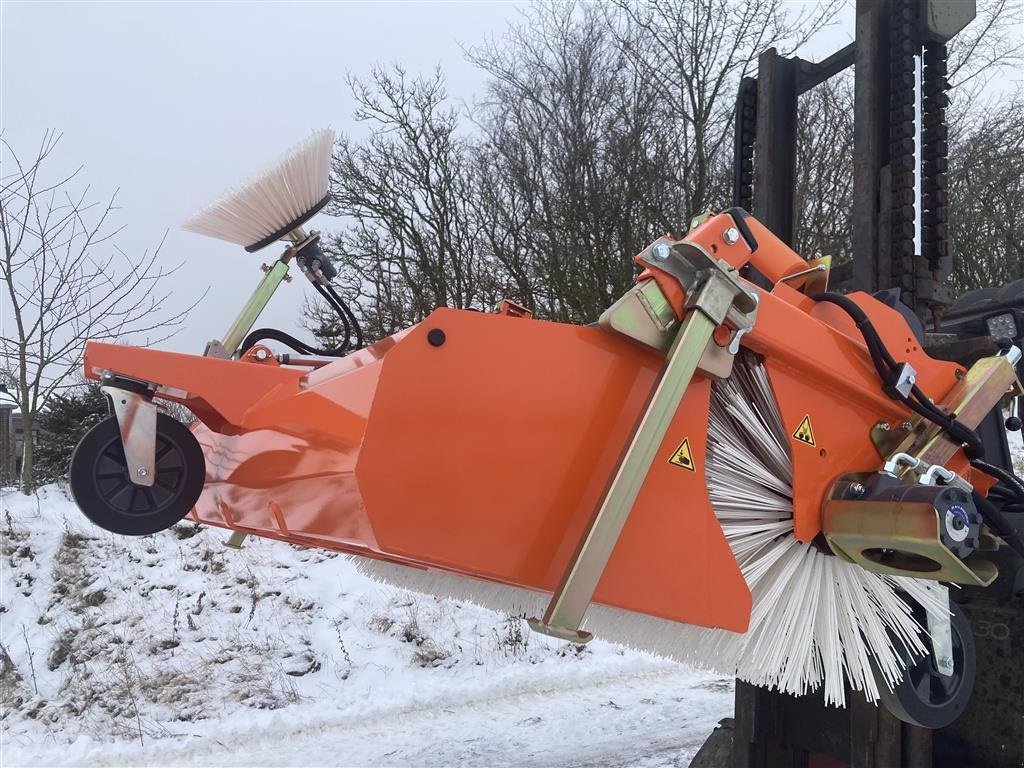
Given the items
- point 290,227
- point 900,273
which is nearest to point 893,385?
point 900,273

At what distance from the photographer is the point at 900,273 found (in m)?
2.57

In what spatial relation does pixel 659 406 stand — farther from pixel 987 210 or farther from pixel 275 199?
pixel 987 210

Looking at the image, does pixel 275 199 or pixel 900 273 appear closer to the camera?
pixel 275 199

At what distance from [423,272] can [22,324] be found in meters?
6.04

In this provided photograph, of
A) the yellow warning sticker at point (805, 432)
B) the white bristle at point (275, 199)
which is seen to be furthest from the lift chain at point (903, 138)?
the white bristle at point (275, 199)

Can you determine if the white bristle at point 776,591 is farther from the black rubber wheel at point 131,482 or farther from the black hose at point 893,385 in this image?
the black rubber wheel at point 131,482

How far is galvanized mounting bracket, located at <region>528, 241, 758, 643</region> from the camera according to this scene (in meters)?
1.37

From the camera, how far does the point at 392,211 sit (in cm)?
1158

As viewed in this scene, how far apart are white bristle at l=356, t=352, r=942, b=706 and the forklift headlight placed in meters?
0.82

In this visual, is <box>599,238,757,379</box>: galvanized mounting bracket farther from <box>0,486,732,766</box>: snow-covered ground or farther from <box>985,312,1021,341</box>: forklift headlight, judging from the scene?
<box>0,486,732,766</box>: snow-covered ground

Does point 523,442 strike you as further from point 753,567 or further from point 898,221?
point 898,221

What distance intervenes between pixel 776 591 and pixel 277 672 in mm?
4409

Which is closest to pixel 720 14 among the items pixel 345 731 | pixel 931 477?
pixel 345 731

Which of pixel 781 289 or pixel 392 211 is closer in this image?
pixel 781 289
